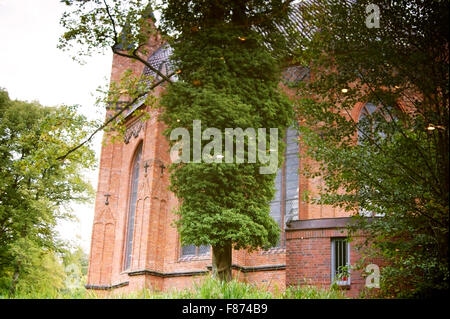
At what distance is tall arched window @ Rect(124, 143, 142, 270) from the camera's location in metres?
22.9

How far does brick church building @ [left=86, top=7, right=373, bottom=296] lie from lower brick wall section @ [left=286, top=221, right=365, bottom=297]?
3 cm

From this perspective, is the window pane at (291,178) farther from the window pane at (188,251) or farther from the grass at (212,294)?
the grass at (212,294)

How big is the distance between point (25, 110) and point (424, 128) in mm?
19203

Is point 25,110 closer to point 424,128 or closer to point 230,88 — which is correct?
point 230,88

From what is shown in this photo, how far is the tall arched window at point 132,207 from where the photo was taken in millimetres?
22881

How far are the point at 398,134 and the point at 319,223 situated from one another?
15.1ft

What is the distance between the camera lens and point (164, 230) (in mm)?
20844

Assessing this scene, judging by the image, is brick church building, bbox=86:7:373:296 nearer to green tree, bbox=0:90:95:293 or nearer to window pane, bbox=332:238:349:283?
window pane, bbox=332:238:349:283

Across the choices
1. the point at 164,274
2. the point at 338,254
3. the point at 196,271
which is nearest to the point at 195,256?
the point at 196,271

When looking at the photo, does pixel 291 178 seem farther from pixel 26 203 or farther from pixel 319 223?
pixel 26 203

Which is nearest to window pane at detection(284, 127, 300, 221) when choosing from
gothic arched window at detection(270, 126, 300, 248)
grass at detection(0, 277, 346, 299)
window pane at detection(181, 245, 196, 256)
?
gothic arched window at detection(270, 126, 300, 248)

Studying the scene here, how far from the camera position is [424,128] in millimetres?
10930

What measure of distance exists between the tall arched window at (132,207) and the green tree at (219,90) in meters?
7.88

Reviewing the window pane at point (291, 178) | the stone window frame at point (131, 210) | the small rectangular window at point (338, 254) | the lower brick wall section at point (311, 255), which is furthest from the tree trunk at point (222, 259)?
the stone window frame at point (131, 210)
